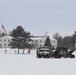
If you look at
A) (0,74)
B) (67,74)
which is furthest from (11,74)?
(67,74)

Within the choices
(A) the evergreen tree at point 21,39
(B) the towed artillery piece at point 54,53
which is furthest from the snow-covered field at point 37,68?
(A) the evergreen tree at point 21,39

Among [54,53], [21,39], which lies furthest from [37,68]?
[21,39]

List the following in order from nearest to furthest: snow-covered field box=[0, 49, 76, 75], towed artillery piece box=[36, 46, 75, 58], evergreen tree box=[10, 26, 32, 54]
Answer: snow-covered field box=[0, 49, 76, 75] → towed artillery piece box=[36, 46, 75, 58] → evergreen tree box=[10, 26, 32, 54]

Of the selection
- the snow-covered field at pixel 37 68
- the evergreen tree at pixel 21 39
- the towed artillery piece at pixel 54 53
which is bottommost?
the snow-covered field at pixel 37 68

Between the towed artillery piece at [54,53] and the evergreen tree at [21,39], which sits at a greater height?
the evergreen tree at [21,39]

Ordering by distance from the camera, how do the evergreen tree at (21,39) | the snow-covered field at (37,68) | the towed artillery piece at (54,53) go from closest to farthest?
1. the snow-covered field at (37,68)
2. the towed artillery piece at (54,53)
3. the evergreen tree at (21,39)

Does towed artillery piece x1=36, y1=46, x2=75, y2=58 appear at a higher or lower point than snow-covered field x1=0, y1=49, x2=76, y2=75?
higher

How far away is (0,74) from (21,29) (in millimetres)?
79792

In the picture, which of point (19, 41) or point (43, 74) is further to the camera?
point (19, 41)

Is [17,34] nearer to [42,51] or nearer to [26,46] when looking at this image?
[26,46]

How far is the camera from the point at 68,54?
2103 inches

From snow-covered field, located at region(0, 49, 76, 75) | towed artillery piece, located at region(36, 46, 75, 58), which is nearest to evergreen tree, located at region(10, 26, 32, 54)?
towed artillery piece, located at region(36, 46, 75, 58)

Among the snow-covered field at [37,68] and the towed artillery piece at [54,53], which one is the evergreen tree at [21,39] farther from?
the snow-covered field at [37,68]

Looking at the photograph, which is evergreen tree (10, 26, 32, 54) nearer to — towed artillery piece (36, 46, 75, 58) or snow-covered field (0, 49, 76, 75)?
towed artillery piece (36, 46, 75, 58)
